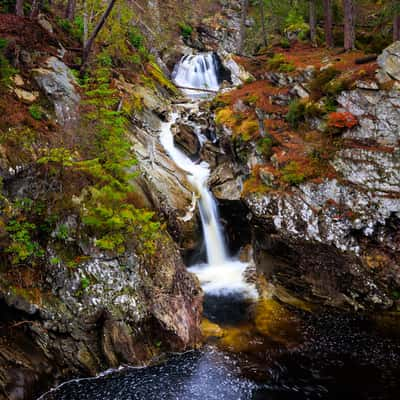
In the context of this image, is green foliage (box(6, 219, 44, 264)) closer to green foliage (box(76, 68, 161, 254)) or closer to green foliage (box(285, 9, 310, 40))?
green foliage (box(76, 68, 161, 254))

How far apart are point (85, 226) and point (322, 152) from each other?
10.2m

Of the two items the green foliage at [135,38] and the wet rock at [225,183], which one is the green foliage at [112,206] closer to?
the wet rock at [225,183]

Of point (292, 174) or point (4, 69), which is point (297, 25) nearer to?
point (292, 174)

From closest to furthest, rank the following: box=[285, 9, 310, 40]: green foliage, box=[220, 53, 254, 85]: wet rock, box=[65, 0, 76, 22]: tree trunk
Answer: box=[65, 0, 76, 22]: tree trunk, box=[220, 53, 254, 85]: wet rock, box=[285, 9, 310, 40]: green foliage

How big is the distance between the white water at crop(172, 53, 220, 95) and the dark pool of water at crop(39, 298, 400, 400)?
26817 mm

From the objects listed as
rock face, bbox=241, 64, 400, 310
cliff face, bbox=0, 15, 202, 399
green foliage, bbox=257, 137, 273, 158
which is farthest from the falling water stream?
green foliage, bbox=257, 137, 273, 158

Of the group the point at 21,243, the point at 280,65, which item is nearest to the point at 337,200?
the point at 21,243

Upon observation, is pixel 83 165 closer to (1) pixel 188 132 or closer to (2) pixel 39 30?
(2) pixel 39 30

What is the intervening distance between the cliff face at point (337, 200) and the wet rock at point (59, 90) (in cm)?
797

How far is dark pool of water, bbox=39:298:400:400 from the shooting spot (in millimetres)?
8984

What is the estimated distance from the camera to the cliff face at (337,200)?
1252cm

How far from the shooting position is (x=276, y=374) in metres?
9.84

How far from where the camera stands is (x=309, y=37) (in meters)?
27.3

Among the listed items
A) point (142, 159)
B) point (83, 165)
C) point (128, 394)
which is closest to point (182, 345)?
point (128, 394)
